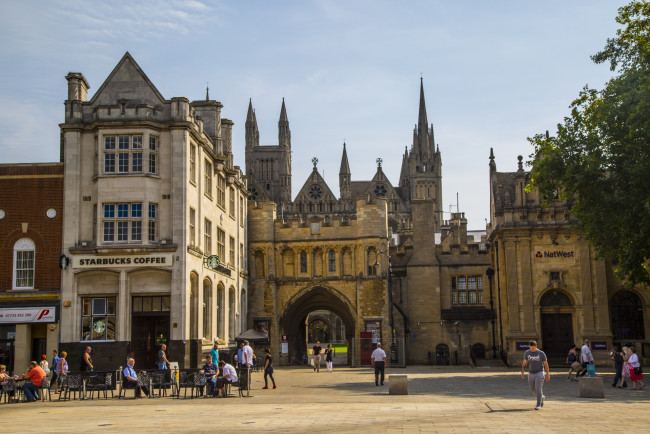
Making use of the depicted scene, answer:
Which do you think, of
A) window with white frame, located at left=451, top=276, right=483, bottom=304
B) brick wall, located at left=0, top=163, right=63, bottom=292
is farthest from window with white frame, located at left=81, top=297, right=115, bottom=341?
window with white frame, located at left=451, top=276, right=483, bottom=304

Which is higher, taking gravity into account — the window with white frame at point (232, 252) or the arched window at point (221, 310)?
the window with white frame at point (232, 252)

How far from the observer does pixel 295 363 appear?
49250 mm

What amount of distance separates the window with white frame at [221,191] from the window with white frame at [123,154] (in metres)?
7.78

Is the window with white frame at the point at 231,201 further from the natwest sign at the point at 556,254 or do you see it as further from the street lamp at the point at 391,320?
the natwest sign at the point at 556,254

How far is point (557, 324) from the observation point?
4381 cm

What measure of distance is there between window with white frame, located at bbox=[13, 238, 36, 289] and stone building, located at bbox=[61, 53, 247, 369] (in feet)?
6.19

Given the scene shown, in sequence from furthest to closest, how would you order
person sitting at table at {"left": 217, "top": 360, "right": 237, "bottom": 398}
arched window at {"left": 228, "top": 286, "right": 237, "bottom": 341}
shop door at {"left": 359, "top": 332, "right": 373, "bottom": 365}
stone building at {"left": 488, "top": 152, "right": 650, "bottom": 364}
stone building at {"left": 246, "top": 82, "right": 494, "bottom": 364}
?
stone building at {"left": 246, "top": 82, "right": 494, "bottom": 364} < shop door at {"left": 359, "top": 332, "right": 373, "bottom": 365} < stone building at {"left": 488, "top": 152, "right": 650, "bottom": 364} < arched window at {"left": 228, "top": 286, "right": 237, "bottom": 341} < person sitting at table at {"left": 217, "top": 360, "right": 237, "bottom": 398}

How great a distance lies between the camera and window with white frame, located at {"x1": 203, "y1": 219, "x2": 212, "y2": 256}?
36.5 m

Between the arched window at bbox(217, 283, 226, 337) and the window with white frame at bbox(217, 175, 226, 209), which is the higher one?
the window with white frame at bbox(217, 175, 226, 209)

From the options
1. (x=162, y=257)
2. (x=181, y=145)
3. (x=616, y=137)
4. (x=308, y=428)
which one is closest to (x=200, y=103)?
(x=181, y=145)

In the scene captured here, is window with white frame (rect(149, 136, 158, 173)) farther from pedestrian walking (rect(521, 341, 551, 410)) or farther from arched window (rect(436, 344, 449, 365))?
arched window (rect(436, 344, 449, 365))

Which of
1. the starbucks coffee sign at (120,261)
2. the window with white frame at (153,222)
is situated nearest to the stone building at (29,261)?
the starbucks coffee sign at (120,261)

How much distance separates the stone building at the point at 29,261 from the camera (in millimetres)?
32375

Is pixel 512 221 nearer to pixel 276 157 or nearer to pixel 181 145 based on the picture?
pixel 181 145
